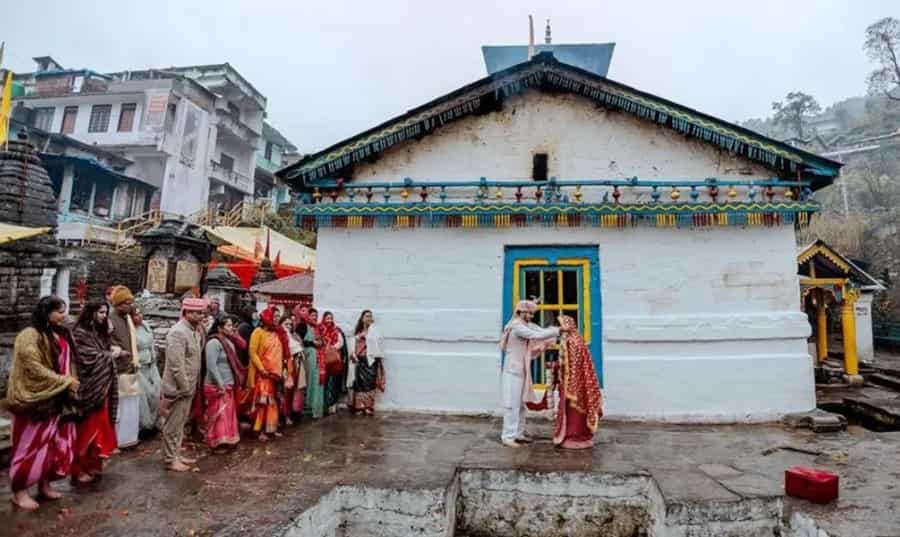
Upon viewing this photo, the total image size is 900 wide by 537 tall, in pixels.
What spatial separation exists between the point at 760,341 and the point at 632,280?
6.26ft

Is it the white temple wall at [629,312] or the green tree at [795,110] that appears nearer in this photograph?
the white temple wall at [629,312]

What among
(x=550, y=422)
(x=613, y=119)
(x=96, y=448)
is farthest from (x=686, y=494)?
(x=613, y=119)

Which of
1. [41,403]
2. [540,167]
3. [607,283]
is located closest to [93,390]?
[41,403]

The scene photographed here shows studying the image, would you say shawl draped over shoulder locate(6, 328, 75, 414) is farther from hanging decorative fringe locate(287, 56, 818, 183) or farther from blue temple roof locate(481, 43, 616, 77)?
blue temple roof locate(481, 43, 616, 77)

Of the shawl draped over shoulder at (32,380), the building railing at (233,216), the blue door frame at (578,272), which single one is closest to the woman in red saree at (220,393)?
the shawl draped over shoulder at (32,380)

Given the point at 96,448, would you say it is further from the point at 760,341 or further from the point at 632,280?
the point at 760,341

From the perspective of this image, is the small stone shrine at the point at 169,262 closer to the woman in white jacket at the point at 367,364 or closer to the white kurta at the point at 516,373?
the woman in white jacket at the point at 367,364

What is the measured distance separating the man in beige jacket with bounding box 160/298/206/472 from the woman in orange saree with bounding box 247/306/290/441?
1.09 meters

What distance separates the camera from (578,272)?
7.41m

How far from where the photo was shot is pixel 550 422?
22.7 feet

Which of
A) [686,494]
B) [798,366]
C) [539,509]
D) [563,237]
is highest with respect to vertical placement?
[563,237]

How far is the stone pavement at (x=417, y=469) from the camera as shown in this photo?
3.55m

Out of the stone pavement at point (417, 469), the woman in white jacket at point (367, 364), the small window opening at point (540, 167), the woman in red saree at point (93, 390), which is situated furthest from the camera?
the small window opening at point (540, 167)

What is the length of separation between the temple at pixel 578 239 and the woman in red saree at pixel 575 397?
5.32 ft
